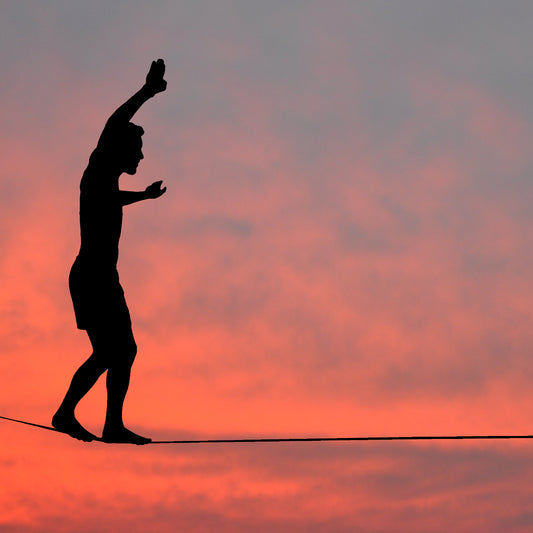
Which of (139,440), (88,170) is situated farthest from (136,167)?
(139,440)

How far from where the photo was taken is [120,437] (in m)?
12.6

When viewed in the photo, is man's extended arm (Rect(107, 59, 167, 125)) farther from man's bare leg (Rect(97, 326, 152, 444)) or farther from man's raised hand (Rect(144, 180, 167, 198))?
man's bare leg (Rect(97, 326, 152, 444))

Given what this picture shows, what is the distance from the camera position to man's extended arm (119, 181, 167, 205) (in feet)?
40.6

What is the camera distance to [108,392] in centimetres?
1255

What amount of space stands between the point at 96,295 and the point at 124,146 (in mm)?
1405

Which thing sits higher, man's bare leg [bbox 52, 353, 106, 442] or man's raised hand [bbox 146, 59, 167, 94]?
man's raised hand [bbox 146, 59, 167, 94]

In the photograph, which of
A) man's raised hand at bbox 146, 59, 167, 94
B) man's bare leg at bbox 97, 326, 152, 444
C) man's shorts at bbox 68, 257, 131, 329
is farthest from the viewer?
man's bare leg at bbox 97, 326, 152, 444

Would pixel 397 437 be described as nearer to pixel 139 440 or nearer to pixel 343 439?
pixel 343 439

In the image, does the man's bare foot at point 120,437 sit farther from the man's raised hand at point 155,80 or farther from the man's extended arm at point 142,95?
the man's raised hand at point 155,80

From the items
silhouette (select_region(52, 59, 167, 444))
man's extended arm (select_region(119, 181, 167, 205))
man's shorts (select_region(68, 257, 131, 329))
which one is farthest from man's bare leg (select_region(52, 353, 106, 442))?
man's extended arm (select_region(119, 181, 167, 205))

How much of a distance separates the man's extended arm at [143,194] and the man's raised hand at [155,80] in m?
0.88

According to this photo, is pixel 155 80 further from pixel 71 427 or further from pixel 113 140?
pixel 71 427

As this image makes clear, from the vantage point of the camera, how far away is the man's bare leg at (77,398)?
40.8 feet

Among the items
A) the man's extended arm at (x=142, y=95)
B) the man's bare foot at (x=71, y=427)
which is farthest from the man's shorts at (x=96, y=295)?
the man's extended arm at (x=142, y=95)
